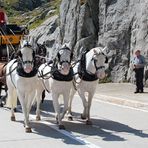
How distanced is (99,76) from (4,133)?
2662 millimetres

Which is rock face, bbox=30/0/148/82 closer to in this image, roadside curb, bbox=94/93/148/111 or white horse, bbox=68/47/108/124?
roadside curb, bbox=94/93/148/111

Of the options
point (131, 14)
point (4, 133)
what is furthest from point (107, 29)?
point (4, 133)

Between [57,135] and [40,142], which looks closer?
[40,142]

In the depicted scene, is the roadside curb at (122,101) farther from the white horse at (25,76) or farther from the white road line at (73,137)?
the white horse at (25,76)

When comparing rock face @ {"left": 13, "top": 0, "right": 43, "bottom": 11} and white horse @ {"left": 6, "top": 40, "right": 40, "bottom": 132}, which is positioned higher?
rock face @ {"left": 13, "top": 0, "right": 43, "bottom": 11}

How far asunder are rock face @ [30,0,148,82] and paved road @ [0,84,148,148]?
9.02m

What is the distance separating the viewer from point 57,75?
12555 mm

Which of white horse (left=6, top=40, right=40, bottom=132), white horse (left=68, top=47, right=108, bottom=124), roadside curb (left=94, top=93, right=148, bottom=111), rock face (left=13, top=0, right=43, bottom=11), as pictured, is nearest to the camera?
white horse (left=6, top=40, right=40, bottom=132)

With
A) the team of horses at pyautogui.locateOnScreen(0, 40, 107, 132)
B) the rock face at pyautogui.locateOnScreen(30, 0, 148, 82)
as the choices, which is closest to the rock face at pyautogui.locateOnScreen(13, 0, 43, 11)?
the rock face at pyautogui.locateOnScreen(30, 0, 148, 82)

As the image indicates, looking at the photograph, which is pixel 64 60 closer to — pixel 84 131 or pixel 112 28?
pixel 84 131

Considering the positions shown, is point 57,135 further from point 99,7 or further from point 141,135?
point 99,7

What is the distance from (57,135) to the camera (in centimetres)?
1216

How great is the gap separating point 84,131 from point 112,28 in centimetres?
1509

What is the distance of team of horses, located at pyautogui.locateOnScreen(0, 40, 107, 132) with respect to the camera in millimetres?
12438
